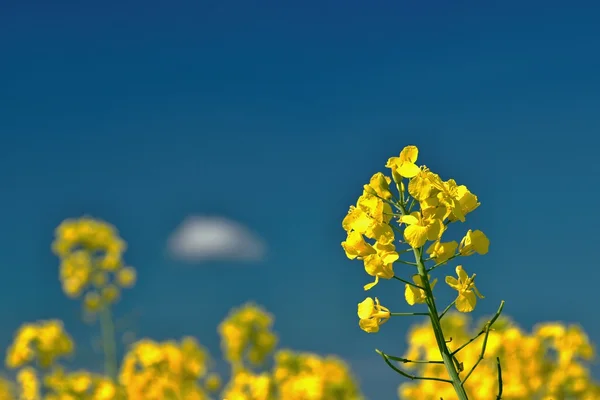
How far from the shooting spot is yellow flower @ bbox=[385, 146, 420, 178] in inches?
128

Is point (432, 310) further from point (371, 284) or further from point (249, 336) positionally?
point (249, 336)

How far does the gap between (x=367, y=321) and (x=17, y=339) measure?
30.4 ft

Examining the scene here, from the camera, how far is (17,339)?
11383 mm

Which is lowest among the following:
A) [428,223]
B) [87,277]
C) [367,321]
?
[367,321]

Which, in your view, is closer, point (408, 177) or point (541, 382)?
point (408, 177)

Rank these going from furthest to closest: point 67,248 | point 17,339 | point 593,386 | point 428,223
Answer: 1. point 67,248
2. point 17,339
3. point 593,386
4. point 428,223

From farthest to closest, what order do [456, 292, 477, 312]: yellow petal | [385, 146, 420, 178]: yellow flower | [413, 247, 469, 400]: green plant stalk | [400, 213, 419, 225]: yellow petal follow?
[456, 292, 477, 312]: yellow petal → [385, 146, 420, 178]: yellow flower → [400, 213, 419, 225]: yellow petal → [413, 247, 469, 400]: green plant stalk

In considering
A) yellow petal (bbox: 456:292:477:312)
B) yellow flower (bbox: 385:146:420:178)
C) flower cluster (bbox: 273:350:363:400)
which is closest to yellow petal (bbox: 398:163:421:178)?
yellow flower (bbox: 385:146:420:178)

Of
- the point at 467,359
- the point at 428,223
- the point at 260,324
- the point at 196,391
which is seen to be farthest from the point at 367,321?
the point at 260,324

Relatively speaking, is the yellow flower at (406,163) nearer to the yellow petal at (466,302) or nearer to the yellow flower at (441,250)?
the yellow flower at (441,250)

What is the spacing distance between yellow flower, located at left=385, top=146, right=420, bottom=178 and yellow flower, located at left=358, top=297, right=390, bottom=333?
0.59 metres

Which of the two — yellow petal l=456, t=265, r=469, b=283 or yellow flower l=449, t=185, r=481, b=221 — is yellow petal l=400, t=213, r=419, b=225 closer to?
yellow flower l=449, t=185, r=481, b=221

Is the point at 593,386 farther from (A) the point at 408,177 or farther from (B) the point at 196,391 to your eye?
(A) the point at 408,177

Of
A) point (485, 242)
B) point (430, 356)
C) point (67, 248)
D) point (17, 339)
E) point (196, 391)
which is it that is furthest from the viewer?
point (67, 248)
